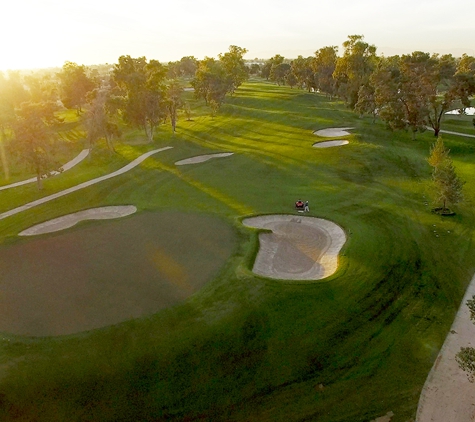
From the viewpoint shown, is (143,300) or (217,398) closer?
(217,398)

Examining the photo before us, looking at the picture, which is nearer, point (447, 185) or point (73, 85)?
point (447, 185)

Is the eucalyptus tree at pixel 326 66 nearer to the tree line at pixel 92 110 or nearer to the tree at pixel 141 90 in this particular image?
the tree line at pixel 92 110

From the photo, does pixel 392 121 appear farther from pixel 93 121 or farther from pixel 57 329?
pixel 57 329

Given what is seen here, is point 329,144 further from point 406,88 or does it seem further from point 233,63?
point 233,63

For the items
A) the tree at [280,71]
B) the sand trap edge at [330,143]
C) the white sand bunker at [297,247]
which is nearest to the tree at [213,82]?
the sand trap edge at [330,143]

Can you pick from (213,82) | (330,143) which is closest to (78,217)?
(330,143)

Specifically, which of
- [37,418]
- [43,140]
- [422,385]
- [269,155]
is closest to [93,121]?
[43,140]
